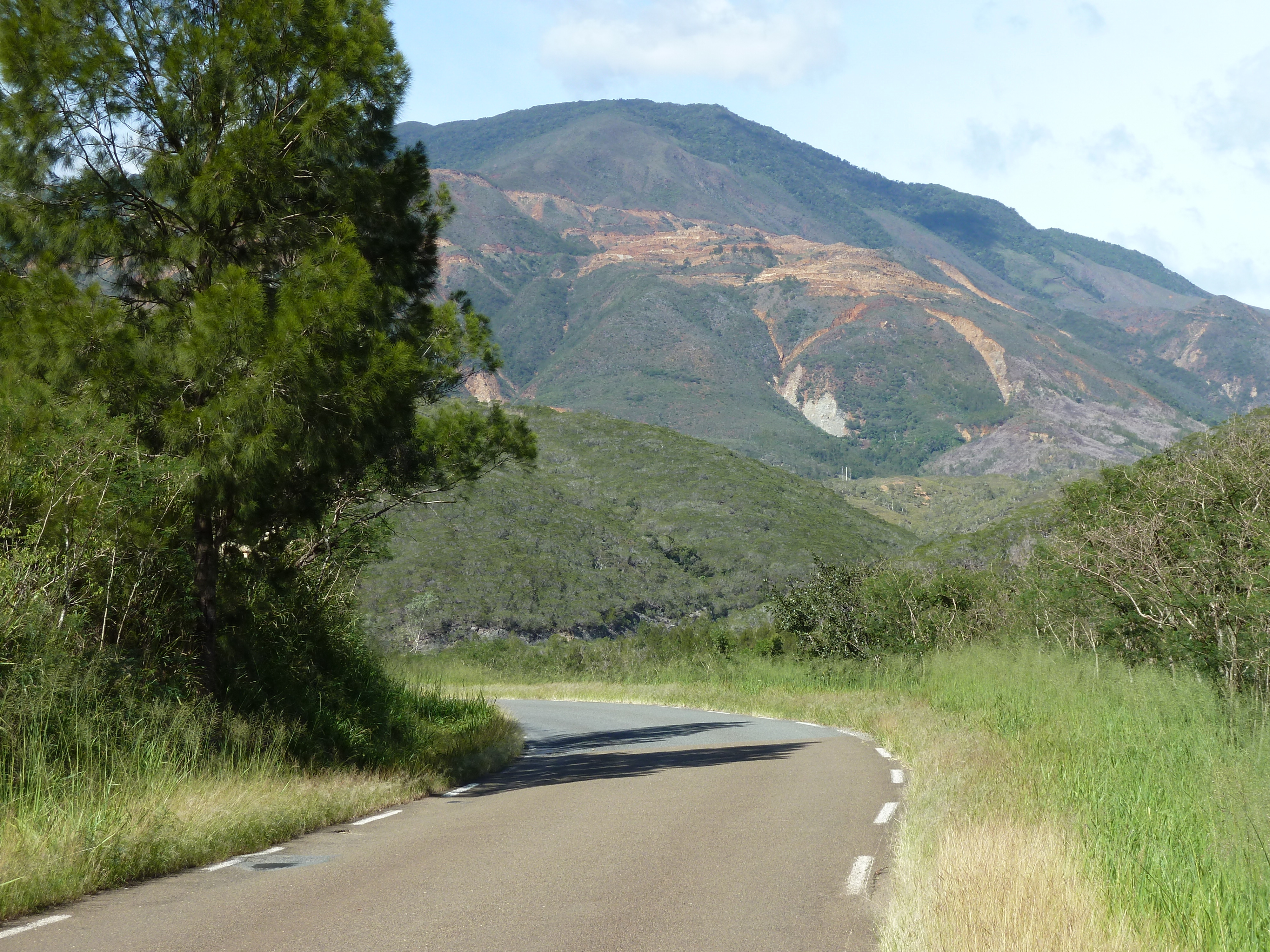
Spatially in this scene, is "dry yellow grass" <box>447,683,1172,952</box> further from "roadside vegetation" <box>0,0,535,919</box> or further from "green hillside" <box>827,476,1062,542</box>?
"green hillside" <box>827,476,1062,542</box>

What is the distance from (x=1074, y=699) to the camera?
568 inches

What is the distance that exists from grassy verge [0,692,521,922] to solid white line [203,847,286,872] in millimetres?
107

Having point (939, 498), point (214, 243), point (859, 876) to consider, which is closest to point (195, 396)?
point (214, 243)

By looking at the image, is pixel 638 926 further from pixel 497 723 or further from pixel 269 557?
pixel 497 723

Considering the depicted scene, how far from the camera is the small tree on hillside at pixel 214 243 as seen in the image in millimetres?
11062

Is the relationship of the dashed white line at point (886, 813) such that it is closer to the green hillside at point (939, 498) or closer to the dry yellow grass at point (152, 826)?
the dry yellow grass at point (152, 826)

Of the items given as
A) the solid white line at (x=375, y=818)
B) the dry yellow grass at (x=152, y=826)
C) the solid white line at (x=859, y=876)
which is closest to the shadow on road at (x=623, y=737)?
the solid white line at (x=375, y=818)

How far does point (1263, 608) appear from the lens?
41.4 feet

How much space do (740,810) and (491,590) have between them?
4983 cm

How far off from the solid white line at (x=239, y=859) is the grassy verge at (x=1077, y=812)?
15.0 feet

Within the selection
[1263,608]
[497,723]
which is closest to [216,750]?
[497,723]

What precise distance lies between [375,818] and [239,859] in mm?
2182

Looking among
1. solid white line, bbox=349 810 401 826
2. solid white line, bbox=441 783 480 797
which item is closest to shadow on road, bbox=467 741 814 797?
solid white line, bbox=441 783 480 797

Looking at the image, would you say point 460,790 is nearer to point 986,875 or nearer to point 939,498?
point 986,875
